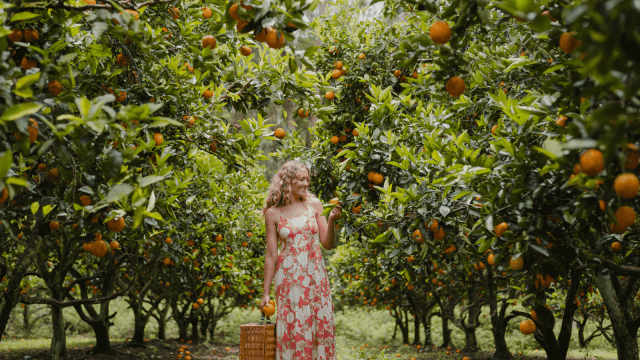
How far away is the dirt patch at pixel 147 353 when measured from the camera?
6.18 meters

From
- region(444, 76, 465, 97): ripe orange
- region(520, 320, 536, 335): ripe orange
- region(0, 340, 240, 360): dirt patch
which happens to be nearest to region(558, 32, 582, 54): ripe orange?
region(444, 76, 465, 97): ripe orange

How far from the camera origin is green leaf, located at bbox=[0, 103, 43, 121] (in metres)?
1.09

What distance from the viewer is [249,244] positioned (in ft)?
24.0

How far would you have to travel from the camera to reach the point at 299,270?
2.76 m

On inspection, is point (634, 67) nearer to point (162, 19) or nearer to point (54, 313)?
point (162, 19)

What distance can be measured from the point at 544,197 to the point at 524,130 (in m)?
0.39

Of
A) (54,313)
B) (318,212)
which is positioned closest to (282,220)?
(318,212)

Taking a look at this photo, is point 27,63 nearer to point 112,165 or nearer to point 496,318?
point 112,165

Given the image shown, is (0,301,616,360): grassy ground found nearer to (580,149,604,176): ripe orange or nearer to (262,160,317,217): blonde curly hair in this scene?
(262,160,317,217): blonde curly hair

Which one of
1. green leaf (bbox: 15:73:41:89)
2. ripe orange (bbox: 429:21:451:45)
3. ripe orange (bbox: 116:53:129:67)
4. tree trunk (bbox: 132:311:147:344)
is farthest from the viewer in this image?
tree trunk (bbox: 132:311:147:344)

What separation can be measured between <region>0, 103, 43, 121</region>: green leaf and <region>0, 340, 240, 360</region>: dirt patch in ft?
18.5

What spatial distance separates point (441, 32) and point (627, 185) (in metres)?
0.74

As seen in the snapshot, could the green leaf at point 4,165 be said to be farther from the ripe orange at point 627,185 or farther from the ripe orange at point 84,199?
the ripe orange at point 627,185

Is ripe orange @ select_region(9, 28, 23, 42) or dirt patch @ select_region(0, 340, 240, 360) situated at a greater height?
ripe orange @ select_region(9, 28, 23, 42)
